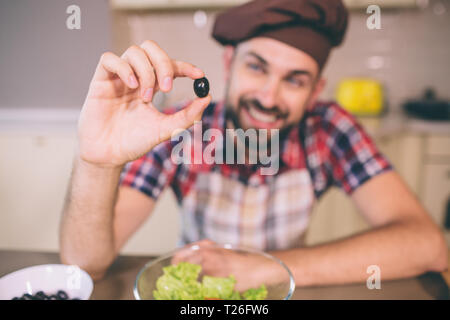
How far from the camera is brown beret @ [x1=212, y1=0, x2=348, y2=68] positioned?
0.69 metres

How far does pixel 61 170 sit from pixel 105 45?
124 cm

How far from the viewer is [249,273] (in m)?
0.50

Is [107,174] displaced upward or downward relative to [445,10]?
downward

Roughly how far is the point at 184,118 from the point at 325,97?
168cm

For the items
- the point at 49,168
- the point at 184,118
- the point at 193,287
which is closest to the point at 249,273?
the point at 193,287

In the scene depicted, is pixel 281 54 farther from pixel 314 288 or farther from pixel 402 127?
pixel 402 127

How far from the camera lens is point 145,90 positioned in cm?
41

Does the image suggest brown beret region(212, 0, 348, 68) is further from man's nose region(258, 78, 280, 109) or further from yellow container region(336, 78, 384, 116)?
yellow container region(336, 78, 384, 116)

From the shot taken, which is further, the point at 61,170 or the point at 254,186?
the point at 61,170

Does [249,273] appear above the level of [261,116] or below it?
below
